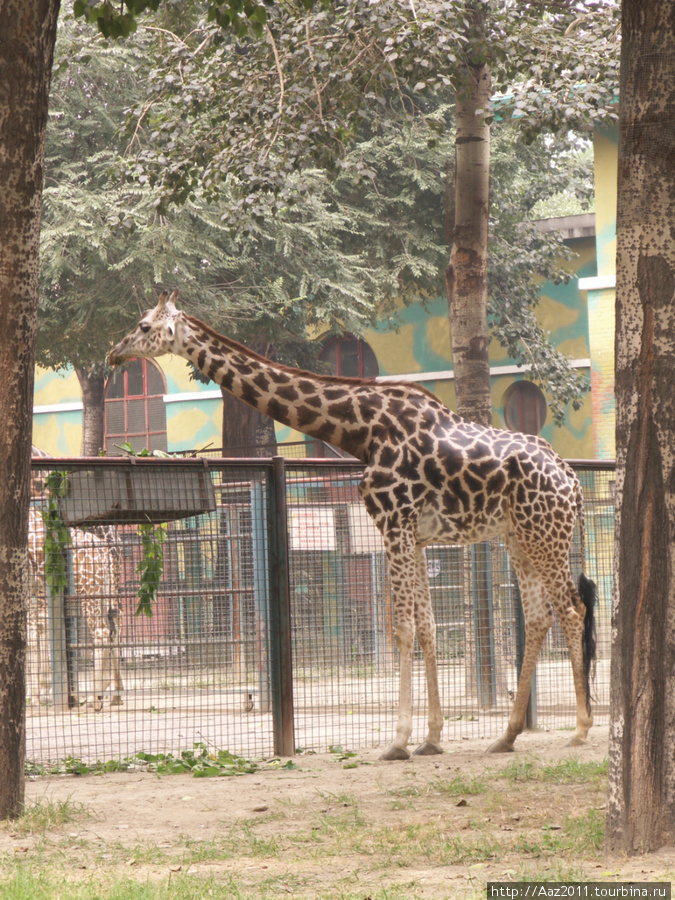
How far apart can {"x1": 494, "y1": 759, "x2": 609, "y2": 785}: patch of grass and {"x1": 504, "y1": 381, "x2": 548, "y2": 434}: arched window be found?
19.2 meters

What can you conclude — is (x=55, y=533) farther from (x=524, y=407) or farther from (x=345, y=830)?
(x=524, y=407)

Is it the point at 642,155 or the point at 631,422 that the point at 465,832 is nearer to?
the point at 631,422

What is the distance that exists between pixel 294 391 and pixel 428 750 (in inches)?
109

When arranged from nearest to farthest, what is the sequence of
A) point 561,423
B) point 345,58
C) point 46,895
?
point 46,895
point 345,58
point 561,423

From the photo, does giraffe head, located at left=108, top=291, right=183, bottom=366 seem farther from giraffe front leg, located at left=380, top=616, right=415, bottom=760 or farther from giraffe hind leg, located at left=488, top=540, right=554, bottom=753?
giraffe hind leg, located at left=488, top=540, right=554, bottom=753

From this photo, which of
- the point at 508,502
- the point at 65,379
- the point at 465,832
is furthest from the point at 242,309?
the point at 465,832

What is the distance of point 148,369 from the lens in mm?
29766

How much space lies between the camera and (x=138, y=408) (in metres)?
29.5

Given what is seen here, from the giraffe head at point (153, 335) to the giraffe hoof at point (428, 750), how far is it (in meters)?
3.46

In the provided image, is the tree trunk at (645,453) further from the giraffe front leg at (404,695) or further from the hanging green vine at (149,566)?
the hanging green vine at (149,566)

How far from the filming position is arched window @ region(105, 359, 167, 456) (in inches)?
1153

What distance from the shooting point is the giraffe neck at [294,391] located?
Answer: 8391 mm

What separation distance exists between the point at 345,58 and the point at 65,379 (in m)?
20.5

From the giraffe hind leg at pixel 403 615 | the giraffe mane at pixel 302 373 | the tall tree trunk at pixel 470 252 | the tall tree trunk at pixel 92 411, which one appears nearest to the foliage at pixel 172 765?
the giraffe hind leg at pixel 403 615
